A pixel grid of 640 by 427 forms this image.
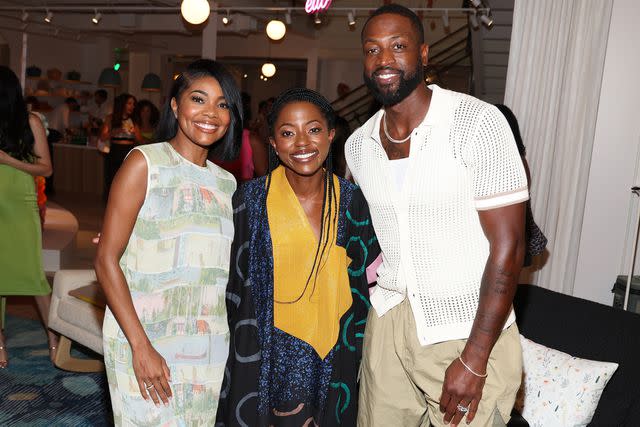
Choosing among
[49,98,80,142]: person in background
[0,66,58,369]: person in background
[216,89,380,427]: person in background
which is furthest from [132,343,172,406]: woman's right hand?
[49,98,80,142]: person in background

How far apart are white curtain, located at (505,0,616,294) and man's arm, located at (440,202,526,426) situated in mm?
2566

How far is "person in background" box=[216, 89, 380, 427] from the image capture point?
2.20m

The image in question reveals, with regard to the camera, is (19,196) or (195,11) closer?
(19,196)

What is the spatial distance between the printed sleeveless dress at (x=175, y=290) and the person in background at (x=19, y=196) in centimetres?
243

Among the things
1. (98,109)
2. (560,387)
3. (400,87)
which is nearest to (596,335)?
(560,387)

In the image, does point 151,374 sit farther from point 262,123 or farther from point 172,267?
point 262,123

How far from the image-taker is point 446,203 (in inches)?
73.0

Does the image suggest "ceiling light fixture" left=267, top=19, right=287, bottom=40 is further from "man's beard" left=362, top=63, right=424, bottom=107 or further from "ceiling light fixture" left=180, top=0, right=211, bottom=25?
"man's beard" left=362, top=63, right=424, bottom=107

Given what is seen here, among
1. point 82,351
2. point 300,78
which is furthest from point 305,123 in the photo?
point 300,78

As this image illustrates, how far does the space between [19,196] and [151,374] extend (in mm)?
2688

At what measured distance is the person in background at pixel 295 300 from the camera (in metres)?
2.20

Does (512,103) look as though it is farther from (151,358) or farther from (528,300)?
(151,358)

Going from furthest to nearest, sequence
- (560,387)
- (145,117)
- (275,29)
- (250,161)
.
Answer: (275,29) → (145,117) → (250,161) → (560,387)

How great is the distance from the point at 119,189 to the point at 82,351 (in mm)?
3267
